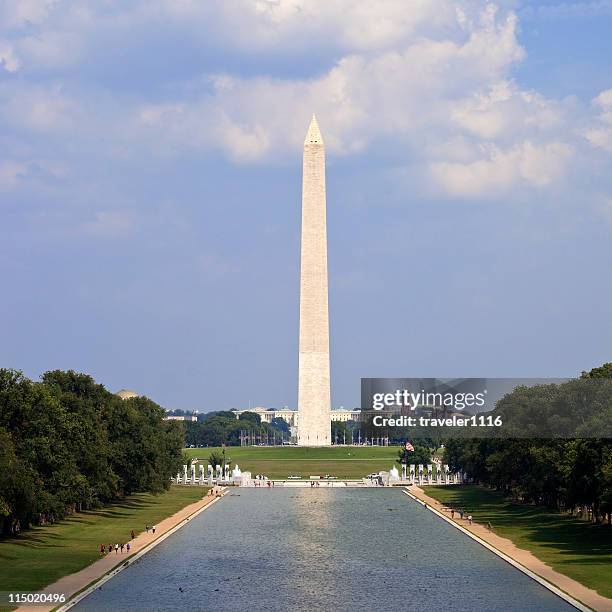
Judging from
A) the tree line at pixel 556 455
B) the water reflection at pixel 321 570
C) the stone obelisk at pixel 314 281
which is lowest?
the water reflection at pixel 321 570

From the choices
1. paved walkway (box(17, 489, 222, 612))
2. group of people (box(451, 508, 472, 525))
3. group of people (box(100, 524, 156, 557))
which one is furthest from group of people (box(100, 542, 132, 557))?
group of people (box(451, 508, 472, 525))

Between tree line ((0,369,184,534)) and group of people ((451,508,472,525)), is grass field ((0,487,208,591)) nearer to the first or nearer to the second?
tree line ((0,369,184,534))

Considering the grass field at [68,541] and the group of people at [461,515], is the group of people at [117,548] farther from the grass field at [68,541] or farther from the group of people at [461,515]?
the group of people at [461,515]

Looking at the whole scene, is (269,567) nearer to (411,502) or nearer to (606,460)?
(606,460)

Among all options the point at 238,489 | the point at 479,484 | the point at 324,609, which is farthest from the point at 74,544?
the point at 479,484

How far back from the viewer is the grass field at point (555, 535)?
49156 mm

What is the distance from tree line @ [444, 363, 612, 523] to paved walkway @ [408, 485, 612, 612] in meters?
4.88

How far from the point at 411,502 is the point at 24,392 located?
38.4 m

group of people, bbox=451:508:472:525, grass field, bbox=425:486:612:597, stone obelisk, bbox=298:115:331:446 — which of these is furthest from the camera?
stone obelisk, bbox=298:115:331:446

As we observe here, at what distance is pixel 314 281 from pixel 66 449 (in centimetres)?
6991

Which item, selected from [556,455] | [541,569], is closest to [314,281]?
[556,455]

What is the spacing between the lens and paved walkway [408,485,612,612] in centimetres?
4128

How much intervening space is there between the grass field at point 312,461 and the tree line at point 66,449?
36432 mm

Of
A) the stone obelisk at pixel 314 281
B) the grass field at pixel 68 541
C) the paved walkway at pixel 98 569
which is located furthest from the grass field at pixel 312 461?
the paved walkway at pixel 98 569
